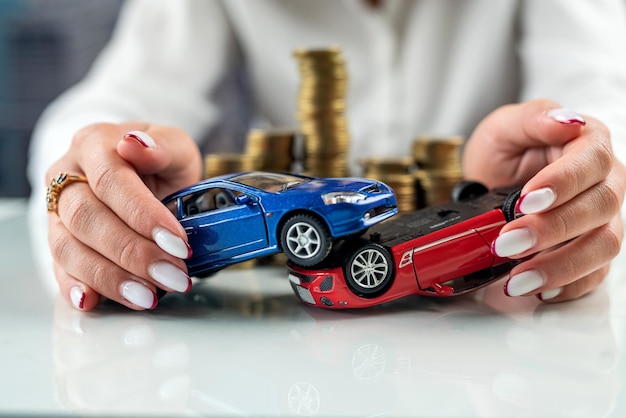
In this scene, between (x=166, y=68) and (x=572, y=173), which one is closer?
(x=572, y=173)

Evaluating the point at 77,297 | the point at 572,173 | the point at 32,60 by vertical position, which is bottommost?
the point at 32,60

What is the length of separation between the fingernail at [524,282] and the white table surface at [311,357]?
41 mm

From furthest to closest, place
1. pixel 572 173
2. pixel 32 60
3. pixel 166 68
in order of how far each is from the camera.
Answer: pixel 32 60 → pixel 166 68 → pixel 572 173

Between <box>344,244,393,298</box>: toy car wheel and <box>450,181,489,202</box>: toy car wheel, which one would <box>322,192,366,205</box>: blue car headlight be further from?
<box>450,181,489,202</box>: toy car wheel

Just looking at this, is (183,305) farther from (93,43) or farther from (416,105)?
(93,43)

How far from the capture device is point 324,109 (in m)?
1.35

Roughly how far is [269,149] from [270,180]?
385 millimetres

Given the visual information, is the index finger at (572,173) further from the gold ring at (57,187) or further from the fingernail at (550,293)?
the gold ring at (57,187)

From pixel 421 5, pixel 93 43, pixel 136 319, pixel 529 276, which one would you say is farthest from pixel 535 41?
pixel 93 43

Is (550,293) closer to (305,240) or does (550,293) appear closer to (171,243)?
(305,240)

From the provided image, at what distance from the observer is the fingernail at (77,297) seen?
93 centimetres

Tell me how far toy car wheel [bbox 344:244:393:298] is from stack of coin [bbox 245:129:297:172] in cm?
48

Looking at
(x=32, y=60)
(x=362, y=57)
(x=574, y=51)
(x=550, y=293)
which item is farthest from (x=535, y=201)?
(x=32, y=60)

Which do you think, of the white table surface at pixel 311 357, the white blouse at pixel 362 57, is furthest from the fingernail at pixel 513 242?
the white blouse at pixel 362 57
